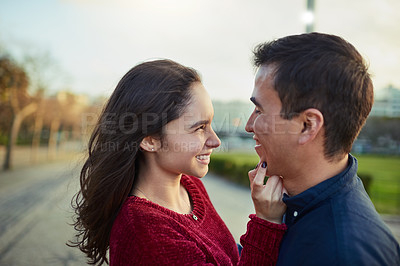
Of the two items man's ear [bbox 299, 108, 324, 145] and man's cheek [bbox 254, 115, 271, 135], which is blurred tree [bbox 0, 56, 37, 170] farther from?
man's ear [bbox 299, 108, 324, 145]

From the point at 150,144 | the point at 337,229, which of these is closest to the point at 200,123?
the point at 150,144

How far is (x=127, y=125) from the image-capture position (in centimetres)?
192

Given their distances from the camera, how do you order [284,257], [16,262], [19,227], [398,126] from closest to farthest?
[284,257], [16,262], [19,227], [398,126]

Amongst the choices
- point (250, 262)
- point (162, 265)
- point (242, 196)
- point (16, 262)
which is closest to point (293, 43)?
point (250, 262)

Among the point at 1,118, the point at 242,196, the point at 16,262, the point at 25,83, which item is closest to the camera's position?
the point at 16,262

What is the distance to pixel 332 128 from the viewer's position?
147cm

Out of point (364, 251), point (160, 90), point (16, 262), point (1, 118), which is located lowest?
point (1, 118)

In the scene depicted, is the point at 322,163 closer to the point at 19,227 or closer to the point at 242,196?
the point at 19,227

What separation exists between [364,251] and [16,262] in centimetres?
515

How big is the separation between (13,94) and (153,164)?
14.4 meters

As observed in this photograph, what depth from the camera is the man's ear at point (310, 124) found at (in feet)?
4.73

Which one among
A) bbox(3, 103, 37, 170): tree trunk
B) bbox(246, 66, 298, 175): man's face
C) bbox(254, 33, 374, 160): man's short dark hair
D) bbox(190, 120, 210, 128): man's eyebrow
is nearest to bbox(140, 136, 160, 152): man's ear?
bbox(190, 120, 210, 128): man's eyebrow

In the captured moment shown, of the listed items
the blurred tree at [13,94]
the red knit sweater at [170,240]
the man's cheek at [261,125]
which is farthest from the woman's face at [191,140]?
the blurred tree at [13,94]

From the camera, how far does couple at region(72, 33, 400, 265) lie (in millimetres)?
1353
